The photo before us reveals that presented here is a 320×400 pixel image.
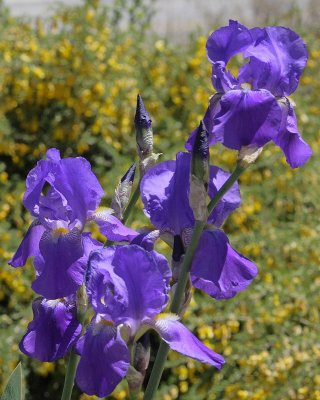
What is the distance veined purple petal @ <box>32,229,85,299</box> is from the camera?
0.96 metres

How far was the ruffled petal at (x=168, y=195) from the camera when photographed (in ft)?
3.39

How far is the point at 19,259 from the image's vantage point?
1070mm

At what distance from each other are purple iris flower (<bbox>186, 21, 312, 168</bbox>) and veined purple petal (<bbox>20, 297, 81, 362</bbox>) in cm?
27

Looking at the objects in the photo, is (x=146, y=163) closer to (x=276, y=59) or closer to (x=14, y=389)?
(x=276, y=59)

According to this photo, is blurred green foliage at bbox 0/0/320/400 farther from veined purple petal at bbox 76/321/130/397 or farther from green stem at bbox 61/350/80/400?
veined purple petal at bbox 76/321/130/397

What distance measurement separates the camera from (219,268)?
38.5 inches

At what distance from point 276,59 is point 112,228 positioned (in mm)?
311

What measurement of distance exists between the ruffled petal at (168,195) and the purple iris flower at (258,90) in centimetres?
4

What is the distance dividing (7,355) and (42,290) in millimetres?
1775

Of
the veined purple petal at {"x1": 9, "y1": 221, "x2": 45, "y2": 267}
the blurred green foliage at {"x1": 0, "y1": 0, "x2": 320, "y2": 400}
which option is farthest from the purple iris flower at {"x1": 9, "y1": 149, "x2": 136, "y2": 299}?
the blurred green foliage at {"x1": 0, "y1": 0, "x2": 320, "y2": 400}

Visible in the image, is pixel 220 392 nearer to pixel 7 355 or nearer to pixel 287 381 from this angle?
pixel 287 381

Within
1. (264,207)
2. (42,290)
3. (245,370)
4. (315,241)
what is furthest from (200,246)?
(264,207)

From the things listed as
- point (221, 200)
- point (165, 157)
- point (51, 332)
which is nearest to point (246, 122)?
point (221, 200)

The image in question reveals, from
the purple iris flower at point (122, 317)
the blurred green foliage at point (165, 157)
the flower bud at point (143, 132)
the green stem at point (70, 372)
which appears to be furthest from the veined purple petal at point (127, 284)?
the blurred green foliage at point (165, 157)
